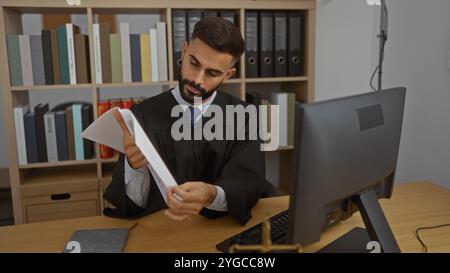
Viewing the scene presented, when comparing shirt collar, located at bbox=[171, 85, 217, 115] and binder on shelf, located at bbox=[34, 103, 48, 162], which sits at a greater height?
shirt collar, located at bbox=[171, 85, 217, 115]

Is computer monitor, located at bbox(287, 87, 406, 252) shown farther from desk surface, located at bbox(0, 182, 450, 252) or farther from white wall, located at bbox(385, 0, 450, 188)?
white wall, located at bbox(385, 0, 450, 188)

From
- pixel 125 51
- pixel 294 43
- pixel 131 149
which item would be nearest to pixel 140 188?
pixel 131 149

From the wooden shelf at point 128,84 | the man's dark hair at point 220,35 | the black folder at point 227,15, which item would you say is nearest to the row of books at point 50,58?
the wooden shelf at point 128,84

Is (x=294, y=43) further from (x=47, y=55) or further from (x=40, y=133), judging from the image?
(x=40, y=133)

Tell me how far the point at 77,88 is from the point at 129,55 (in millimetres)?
368

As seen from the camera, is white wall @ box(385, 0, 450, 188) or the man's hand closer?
the man's hand

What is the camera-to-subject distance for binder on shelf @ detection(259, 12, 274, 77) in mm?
2561

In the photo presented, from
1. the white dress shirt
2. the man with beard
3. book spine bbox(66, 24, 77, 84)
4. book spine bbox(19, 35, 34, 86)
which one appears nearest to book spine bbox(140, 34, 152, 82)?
book spine bbox(66, 24, 77, 84)

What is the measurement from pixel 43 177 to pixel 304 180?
208 cm

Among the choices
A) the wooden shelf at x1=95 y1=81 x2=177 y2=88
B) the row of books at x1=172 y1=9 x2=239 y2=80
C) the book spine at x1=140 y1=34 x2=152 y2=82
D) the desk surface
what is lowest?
the desk surface

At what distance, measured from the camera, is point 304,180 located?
35.1 inches

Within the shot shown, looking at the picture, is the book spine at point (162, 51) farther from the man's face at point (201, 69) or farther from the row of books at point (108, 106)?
the man's face at point (201, 69)

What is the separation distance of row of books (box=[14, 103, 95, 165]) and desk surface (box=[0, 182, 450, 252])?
3.83 ft
